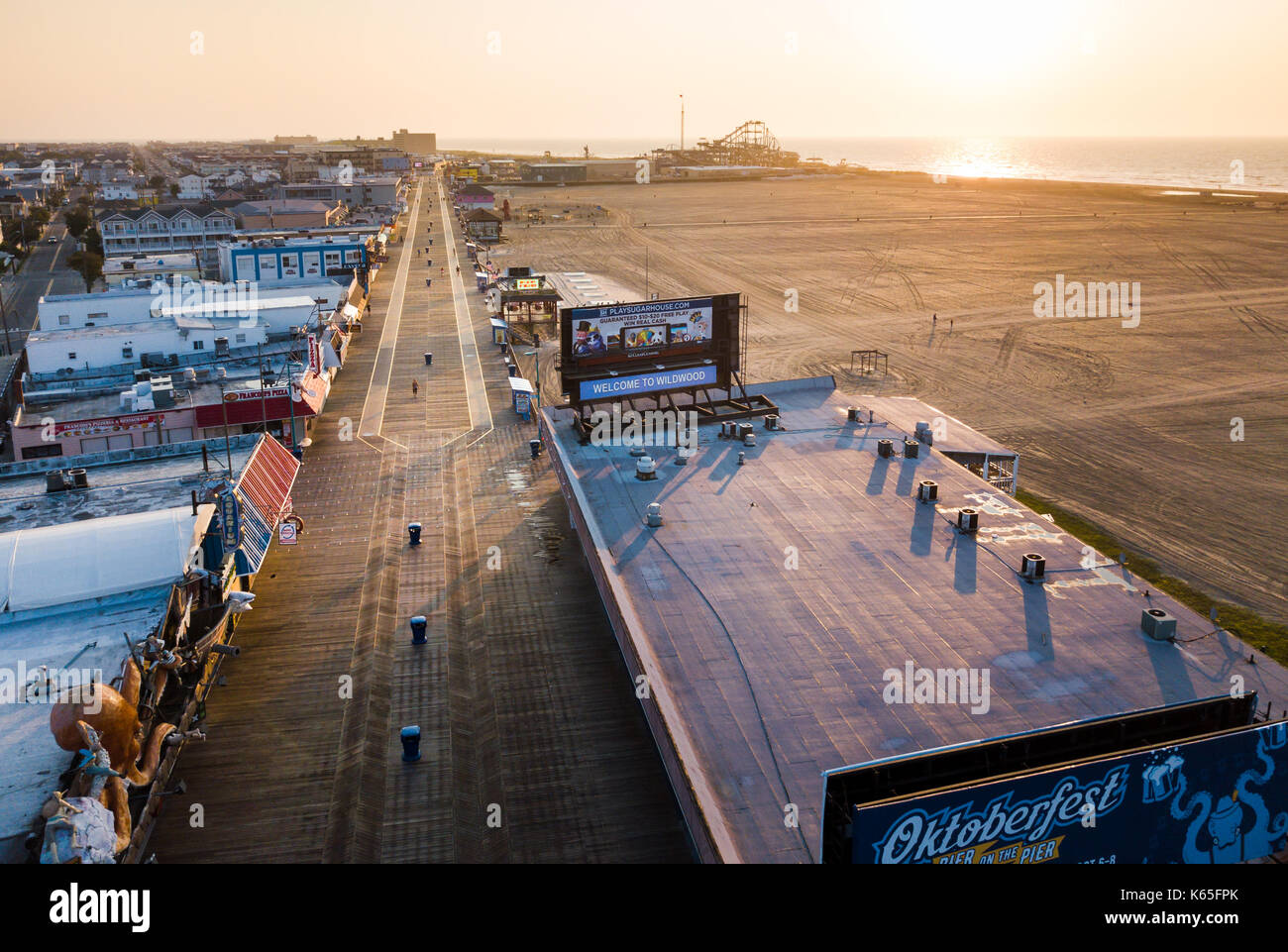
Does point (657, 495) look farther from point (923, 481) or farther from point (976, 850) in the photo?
point (976, 850)

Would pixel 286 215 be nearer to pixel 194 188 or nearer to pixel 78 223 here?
pixel 78 223

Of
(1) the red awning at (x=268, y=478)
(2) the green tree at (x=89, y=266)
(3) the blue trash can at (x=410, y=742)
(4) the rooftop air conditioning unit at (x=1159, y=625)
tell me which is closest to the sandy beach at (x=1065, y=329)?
(4) the rooftop air conditioning unit at (x=1159, y=625)

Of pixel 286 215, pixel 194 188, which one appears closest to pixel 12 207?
pixel 194 188

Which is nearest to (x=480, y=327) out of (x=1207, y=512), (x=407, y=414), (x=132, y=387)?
(x=407, y=414)

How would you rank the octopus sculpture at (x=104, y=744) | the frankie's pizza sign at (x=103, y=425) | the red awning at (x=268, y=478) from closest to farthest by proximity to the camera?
the octopus sculpture at (x=104, y=744), the red awning at (x=268, y=478), the frankie's pizza sign at (x=103, y=425)

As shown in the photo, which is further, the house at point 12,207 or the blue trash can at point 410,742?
the house at point 12,207

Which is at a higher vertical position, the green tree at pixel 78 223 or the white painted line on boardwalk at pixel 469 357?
the green tree at pixel 78 223
